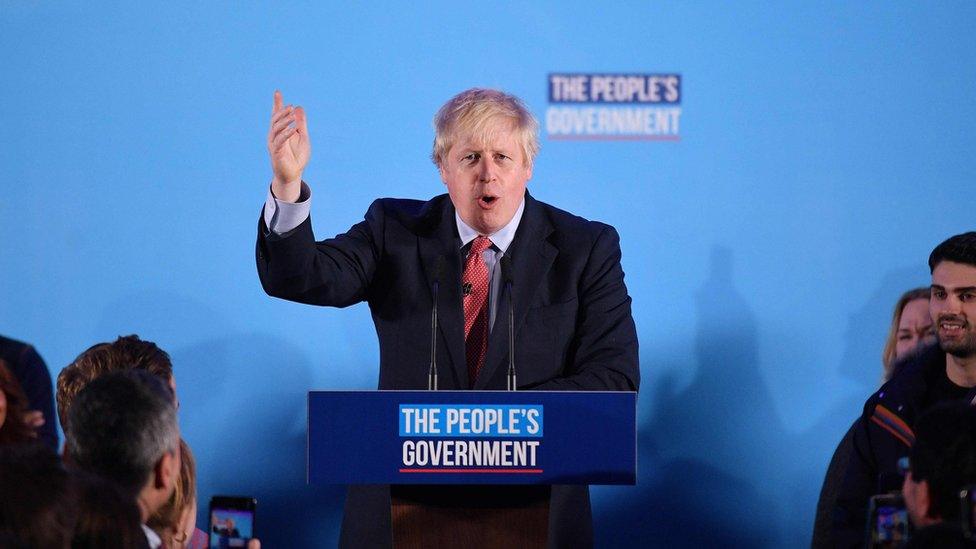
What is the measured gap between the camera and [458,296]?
2740mm

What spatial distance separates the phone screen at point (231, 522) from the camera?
2.01m

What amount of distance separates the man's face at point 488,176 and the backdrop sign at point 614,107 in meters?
1.56

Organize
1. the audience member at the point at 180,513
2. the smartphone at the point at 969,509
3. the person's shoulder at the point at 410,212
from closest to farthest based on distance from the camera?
the smartphone at the point at 969,509
the audience member at the point at 180,513
the person's shoulder at the point at 410,212

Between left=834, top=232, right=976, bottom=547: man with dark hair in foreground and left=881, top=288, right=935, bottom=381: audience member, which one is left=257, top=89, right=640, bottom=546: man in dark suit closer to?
left=834, top=232, right=976, bottom=547: man with dark hair in foreground

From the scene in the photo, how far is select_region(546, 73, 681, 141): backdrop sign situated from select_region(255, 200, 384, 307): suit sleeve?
1552 millimetres

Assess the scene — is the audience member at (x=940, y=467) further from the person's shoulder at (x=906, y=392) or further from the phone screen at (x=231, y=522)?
the phone screen at (x=231, y=522)

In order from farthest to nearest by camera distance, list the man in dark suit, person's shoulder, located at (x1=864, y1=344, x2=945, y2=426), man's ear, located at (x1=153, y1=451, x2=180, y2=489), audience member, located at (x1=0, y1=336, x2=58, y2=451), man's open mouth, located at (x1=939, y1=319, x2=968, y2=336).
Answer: audience member, located at (x1=0, y1=336, x2=58, y2=451) → man's open mouth, located at (x1=939, y1=319, x2=968, y2=336) → person's shoulder, located at (x1=864, y1=344, x2=945, y2=426) → the man in dark suit → man's ear, located at (x1=153, y1=451, x2=180, y2=489)

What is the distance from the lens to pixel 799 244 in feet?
14.7

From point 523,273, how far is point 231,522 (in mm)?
1019

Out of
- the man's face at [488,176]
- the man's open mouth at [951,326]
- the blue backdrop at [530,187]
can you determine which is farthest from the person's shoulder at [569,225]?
the blue backdrop at [530,187]

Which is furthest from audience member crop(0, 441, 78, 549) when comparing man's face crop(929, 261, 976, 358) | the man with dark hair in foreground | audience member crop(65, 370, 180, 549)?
man's face crop(929, 261, 976, 358)

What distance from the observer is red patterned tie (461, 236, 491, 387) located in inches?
109

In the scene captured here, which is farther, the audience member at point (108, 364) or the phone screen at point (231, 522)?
the audience member at point (108, 364)

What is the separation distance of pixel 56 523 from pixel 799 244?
329cm
